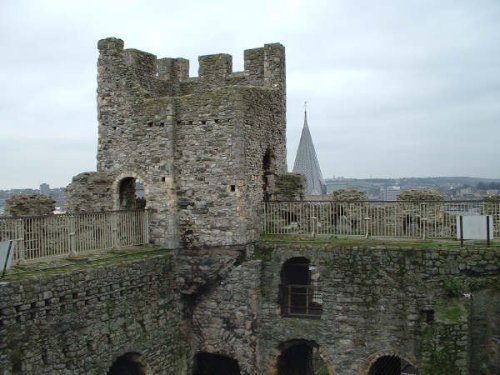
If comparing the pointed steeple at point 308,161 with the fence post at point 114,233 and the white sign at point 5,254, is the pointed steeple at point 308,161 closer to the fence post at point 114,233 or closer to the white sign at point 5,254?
the fence post at point 114,233

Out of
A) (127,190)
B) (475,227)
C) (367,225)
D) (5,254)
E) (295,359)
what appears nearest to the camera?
(5,254)

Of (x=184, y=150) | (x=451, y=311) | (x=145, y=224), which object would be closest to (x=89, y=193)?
(x=145, y=224)

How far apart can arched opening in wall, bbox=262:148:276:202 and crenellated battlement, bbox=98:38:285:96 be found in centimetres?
240

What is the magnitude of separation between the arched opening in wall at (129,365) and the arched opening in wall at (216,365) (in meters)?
2.48

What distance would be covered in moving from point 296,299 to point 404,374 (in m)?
11.6

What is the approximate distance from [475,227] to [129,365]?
10320 millimetres

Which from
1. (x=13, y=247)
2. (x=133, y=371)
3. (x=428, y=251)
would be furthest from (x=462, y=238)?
(x=13, y=247)

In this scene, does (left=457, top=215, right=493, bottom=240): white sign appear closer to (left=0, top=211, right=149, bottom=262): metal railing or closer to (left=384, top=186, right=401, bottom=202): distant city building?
(left=384, top=186, right=401, bottom=202): distant city building

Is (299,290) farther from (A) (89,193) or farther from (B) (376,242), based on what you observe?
(A) (89,193)

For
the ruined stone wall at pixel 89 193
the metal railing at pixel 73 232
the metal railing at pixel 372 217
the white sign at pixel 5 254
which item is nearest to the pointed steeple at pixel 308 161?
the metal railing at pixel 372 217

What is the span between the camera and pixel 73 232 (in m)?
14.4

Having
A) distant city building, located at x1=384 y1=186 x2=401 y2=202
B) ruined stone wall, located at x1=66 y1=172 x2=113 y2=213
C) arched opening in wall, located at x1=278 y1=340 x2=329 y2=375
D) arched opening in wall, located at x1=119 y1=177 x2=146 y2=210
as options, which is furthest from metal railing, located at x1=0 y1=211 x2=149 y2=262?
distant city building, located at x1=384 y1=186 x2=401 y2=202

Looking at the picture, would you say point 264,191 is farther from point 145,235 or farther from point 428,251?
point 428,251

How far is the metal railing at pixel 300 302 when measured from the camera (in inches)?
655
